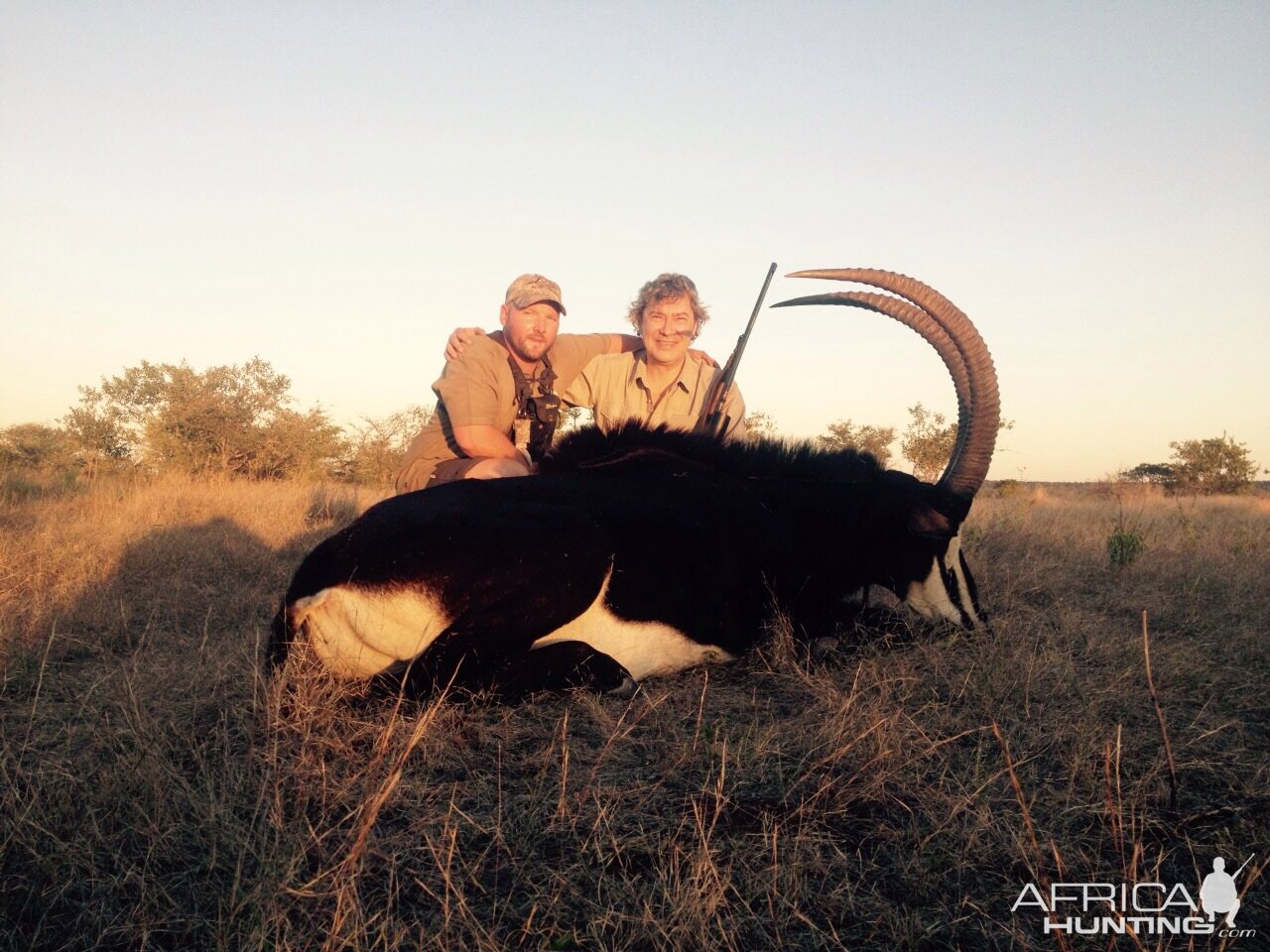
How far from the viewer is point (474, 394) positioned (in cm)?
518

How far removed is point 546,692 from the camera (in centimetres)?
324

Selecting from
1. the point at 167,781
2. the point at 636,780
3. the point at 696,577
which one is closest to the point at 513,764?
the point at 636,780

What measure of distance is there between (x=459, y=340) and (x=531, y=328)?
24.9 inches

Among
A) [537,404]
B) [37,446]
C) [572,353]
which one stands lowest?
[37,446]

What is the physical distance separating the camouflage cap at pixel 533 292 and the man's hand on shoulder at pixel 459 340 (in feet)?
1.24

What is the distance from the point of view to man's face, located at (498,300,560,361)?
546 cm

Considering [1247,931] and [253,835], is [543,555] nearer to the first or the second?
[253,835]

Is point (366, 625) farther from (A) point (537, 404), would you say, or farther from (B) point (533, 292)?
(B) point (533, 292)

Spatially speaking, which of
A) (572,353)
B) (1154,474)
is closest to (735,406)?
(572,353)

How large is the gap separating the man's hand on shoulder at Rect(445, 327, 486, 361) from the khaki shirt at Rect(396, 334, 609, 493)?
0.19 meters

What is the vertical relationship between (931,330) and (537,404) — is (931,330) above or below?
above

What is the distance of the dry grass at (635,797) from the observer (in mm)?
1770

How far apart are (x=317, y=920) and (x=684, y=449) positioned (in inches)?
109

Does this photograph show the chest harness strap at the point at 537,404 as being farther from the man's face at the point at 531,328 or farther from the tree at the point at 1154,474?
the tree at the point at 1154,474
